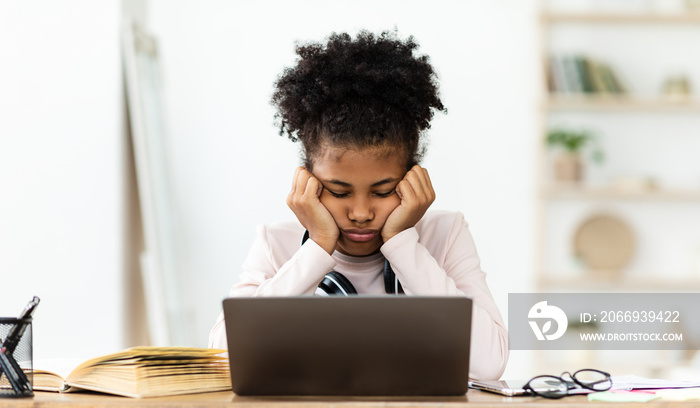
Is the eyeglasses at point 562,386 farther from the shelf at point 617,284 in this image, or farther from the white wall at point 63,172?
the shelf at point 617,284

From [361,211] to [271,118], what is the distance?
2.35 metres

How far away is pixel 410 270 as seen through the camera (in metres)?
1.42

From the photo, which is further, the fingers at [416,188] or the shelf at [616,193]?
the shelf at [616,193]

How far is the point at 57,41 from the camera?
267 cm

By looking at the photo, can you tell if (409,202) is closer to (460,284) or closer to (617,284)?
(460,284)

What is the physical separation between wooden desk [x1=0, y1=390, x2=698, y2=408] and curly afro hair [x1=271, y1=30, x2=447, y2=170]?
2.08 feet

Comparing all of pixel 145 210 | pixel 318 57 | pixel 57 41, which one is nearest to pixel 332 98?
pixel 318 57

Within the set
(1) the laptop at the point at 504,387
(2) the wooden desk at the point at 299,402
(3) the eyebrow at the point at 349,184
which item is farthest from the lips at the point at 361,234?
(2) the wooden desk at the point at 299,402

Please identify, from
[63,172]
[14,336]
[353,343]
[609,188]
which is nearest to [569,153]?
[609,188]

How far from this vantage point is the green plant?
3668 mm

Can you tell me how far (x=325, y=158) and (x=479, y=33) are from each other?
98.6 inches

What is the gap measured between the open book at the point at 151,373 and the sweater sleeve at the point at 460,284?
1.49 ft

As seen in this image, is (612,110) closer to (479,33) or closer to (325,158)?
Answer: (479,33)

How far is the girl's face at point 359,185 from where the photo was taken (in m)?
1.46
